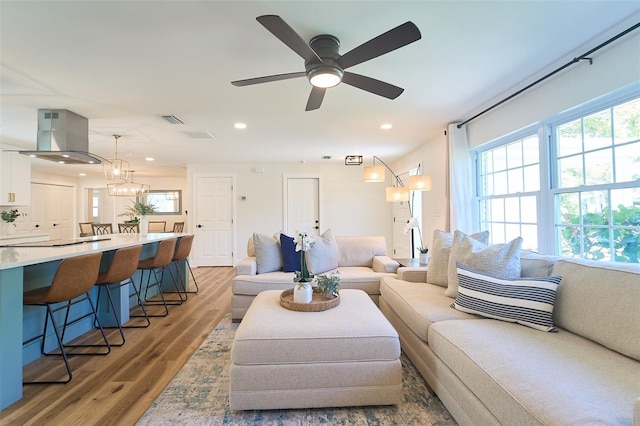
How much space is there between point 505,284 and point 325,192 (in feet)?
16.5

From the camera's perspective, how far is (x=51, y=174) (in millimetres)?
7371

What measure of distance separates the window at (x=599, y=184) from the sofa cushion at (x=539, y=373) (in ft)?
3.30

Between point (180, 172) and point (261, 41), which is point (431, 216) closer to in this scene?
point (261, 41)

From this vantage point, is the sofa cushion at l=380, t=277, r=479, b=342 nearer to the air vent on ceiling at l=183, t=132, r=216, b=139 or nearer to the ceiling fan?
the ceiling fan

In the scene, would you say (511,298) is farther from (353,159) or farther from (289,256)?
(353,159)

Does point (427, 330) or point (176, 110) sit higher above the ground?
point (176, 110)

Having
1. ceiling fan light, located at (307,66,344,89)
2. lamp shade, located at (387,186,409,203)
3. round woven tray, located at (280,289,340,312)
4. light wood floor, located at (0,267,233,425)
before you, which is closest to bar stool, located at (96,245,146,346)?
light wood floor, located at (0,267,233,425)

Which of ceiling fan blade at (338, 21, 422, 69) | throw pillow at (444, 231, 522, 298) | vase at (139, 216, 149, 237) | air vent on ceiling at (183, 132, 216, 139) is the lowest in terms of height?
throw pillow at (444, 231, 522, 298)

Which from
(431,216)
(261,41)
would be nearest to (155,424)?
(261,41)

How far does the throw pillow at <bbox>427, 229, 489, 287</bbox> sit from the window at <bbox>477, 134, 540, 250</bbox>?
2.22 ft

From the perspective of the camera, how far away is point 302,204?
6.61 metres

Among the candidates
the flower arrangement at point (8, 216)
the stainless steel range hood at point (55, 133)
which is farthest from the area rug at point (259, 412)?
the flower arrangement at point (8, 216)

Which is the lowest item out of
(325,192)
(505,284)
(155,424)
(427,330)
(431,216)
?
(155,424)

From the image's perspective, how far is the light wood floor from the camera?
1.63 m
